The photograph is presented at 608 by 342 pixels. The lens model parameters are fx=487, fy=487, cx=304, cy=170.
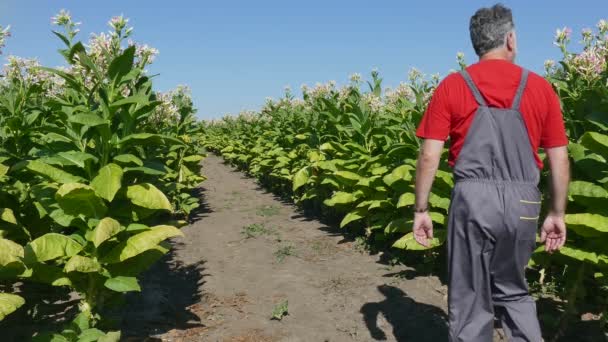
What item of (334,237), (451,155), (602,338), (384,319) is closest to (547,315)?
(602,338)

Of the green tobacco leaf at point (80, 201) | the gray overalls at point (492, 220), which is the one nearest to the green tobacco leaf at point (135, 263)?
the green tobacco leaf at point (80, 201)

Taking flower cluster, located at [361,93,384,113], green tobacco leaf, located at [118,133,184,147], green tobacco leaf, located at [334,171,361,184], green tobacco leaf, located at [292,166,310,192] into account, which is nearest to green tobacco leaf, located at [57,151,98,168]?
green tobacco leaf, located at [118,133,184,147]

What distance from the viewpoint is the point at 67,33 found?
13.1ft

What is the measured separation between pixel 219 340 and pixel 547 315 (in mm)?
3039

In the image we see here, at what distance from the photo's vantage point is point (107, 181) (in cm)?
372

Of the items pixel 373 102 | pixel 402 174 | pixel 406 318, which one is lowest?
pixel 406 318

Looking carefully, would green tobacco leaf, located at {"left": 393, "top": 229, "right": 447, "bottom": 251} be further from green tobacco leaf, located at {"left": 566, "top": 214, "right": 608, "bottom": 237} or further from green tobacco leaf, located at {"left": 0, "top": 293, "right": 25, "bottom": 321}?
green tobacco leaf, located at {"left": 0, "top": 293, "right": 25, "bottom": 321}

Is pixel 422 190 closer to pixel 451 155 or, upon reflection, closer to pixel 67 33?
pixel 451 155

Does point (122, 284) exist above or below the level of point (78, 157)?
below

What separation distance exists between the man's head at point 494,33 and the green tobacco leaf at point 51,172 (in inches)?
125

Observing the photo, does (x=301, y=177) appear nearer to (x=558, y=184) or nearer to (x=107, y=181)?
(x=107, y=181)

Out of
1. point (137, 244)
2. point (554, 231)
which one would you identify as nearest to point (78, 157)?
point (137, 244)

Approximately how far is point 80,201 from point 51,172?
16.4 inches

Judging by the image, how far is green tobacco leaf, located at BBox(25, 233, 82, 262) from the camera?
3.53m
